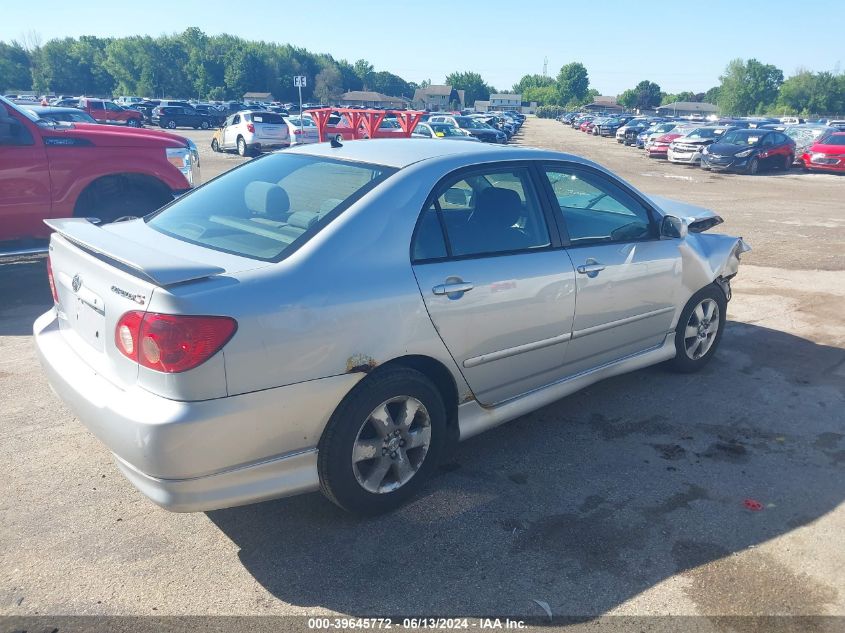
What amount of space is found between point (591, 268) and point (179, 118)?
4822cm

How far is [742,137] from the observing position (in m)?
24.2

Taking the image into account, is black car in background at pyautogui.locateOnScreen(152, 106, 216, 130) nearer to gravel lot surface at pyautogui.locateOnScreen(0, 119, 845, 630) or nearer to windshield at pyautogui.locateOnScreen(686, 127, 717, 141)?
windshield at pyautogui.locateOnScreen(686, 127, 717, 141)

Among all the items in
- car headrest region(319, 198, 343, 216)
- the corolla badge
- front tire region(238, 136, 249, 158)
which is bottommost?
front tire region(238, 136, 249, 158)

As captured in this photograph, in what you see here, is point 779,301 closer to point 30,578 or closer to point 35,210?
point 30,578

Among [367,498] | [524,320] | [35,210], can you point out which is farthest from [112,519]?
[35,210]

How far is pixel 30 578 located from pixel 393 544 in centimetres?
150

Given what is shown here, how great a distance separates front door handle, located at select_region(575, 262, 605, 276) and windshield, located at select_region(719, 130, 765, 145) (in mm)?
22651

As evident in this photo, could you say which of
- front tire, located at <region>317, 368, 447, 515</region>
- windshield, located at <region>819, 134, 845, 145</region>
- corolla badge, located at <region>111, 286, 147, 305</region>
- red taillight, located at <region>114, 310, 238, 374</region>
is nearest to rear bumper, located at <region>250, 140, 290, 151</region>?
windshield, located at <region>819, 134, 845, 145</region>

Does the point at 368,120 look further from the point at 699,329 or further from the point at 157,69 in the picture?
the point at 157,69

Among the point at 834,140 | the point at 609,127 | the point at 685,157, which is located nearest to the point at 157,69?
the point at 609,127

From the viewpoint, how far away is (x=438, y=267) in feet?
10.8

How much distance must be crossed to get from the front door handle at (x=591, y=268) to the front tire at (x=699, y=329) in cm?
118

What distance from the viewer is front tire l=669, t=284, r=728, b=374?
494cm

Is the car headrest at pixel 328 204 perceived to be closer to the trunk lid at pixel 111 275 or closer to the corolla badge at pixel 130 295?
the trunk lid at pixel 111 275
